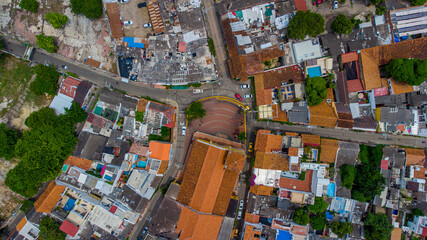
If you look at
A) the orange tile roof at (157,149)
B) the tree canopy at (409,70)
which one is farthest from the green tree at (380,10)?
the orange tile roof at (157,149)

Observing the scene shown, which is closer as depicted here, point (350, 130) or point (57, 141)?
point (57, 141)

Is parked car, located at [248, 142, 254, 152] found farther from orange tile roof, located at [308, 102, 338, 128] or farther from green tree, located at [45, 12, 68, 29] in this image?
green tree, located at [45, 12, 68, 29]

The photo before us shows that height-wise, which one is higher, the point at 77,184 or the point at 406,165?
the point at 406,165

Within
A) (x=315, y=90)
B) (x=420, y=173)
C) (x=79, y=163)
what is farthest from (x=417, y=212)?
(x=79, y=163)

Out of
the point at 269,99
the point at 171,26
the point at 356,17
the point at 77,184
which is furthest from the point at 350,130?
the point at 77,184

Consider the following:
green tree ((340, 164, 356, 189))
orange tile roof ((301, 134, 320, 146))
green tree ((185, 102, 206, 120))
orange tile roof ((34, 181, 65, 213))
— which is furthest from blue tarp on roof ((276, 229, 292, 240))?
orange tile roof ((34, 181, 65, 213))

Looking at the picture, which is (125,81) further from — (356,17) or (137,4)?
(356,17)

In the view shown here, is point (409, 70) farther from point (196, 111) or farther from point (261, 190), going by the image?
point (196, 111)
